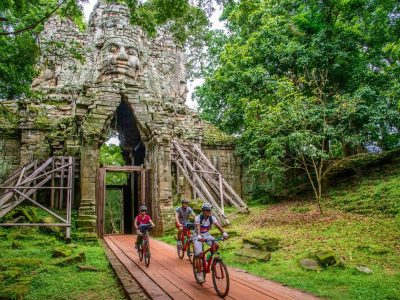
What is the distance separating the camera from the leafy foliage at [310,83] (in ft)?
47.0

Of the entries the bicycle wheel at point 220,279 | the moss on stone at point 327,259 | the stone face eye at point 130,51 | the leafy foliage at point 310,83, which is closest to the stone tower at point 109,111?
the stone face eye at point 130,51

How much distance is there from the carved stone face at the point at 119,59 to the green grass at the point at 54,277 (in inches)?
450

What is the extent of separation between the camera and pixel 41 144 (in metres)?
16.7

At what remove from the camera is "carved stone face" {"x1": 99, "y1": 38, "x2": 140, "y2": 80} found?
18.4 metres

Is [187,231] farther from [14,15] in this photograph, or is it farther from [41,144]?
[41,144]

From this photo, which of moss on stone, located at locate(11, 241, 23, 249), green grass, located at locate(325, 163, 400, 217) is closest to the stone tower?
moss on stone, located at locate(11, 241, 23, 249)

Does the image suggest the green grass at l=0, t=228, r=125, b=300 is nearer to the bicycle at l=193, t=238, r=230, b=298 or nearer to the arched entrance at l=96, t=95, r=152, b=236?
the bicycle at l=193, t=238, r=230, b=298

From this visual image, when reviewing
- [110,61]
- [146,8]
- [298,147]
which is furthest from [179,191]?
[146,8]

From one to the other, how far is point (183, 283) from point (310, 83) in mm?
10310

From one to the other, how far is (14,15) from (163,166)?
26.9ft

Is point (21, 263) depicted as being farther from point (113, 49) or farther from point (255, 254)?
point (113, 49)

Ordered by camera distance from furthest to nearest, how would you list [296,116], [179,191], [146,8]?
[179,191] → [296,116] → [146,8]

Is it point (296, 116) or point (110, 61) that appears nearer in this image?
point (296, 116)

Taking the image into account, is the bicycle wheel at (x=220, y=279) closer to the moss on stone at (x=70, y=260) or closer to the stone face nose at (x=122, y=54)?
the moss on stone at (x=70, y=260)
